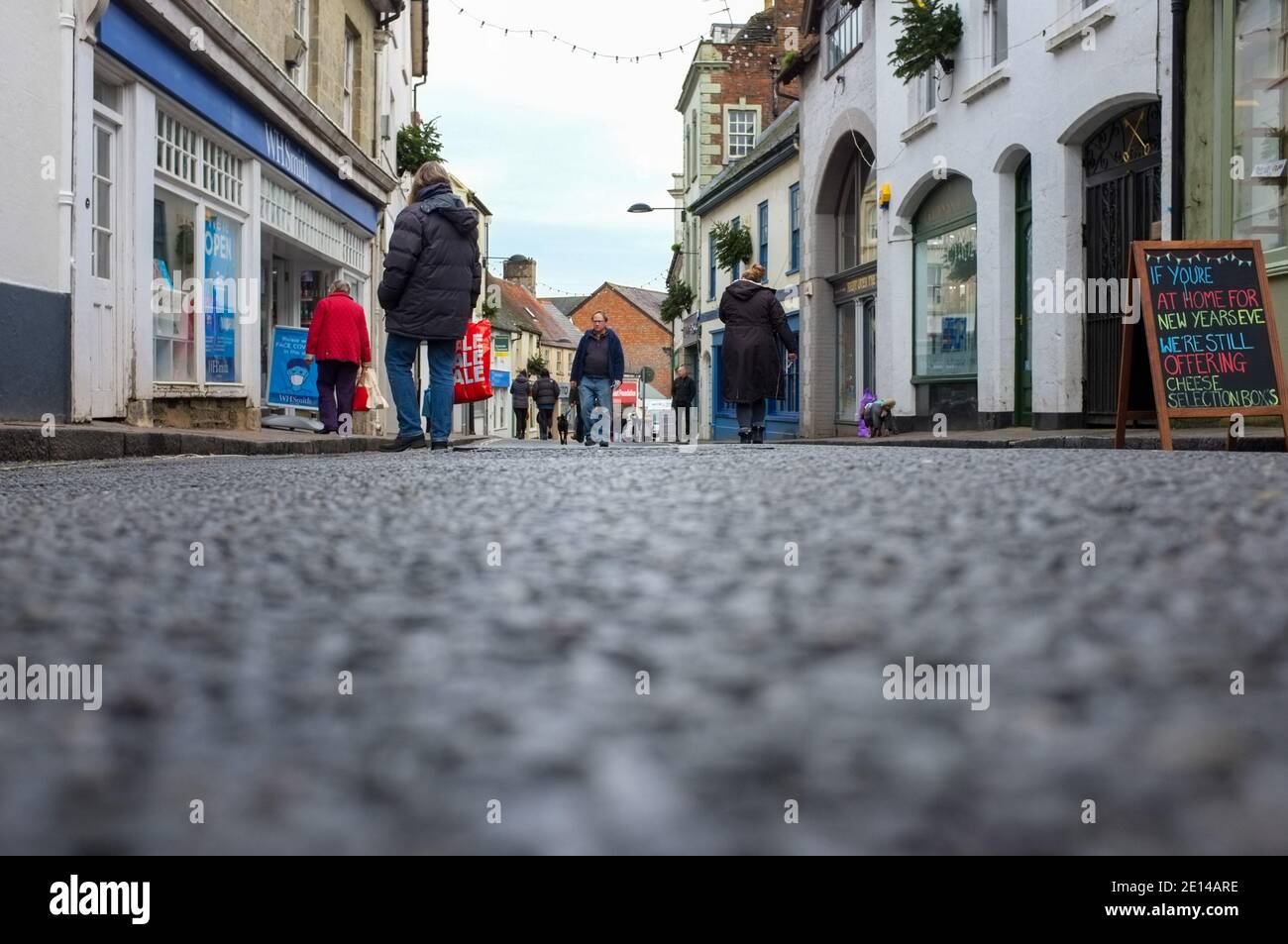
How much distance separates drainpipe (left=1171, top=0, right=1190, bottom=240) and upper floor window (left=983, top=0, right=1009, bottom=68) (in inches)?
Result: 161

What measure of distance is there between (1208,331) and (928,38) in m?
8.54

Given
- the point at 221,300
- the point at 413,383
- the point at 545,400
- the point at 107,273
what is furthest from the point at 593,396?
the point at 545,400

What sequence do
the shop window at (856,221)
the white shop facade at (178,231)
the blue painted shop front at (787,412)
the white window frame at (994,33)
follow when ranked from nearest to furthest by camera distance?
1. the white shop facade at (178,231)
2. the white window frame at (994,33)
3. the shop window at (856,221)
4. the blue painted shop front at (787,412)

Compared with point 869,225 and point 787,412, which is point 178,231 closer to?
point 869,225

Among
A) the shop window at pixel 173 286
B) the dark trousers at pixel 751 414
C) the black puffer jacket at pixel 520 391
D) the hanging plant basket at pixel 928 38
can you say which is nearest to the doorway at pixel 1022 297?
the hanging plant basket at pixel 928 38

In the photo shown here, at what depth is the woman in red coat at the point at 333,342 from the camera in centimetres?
1247

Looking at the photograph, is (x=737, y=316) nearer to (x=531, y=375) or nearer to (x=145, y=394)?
(x=145, y=394)

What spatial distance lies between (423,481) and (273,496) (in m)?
0.68

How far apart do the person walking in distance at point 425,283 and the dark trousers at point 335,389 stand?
13.9 ft

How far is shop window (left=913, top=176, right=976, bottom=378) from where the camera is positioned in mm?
15016

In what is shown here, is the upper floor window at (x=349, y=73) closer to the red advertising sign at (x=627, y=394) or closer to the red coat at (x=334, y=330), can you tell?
the red coat at (x=334, y=330)

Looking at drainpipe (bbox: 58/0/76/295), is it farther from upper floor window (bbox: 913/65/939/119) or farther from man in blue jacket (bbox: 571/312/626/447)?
upper floor window (bbox: 913/65/939/119)

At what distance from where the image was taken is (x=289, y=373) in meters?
14.3
